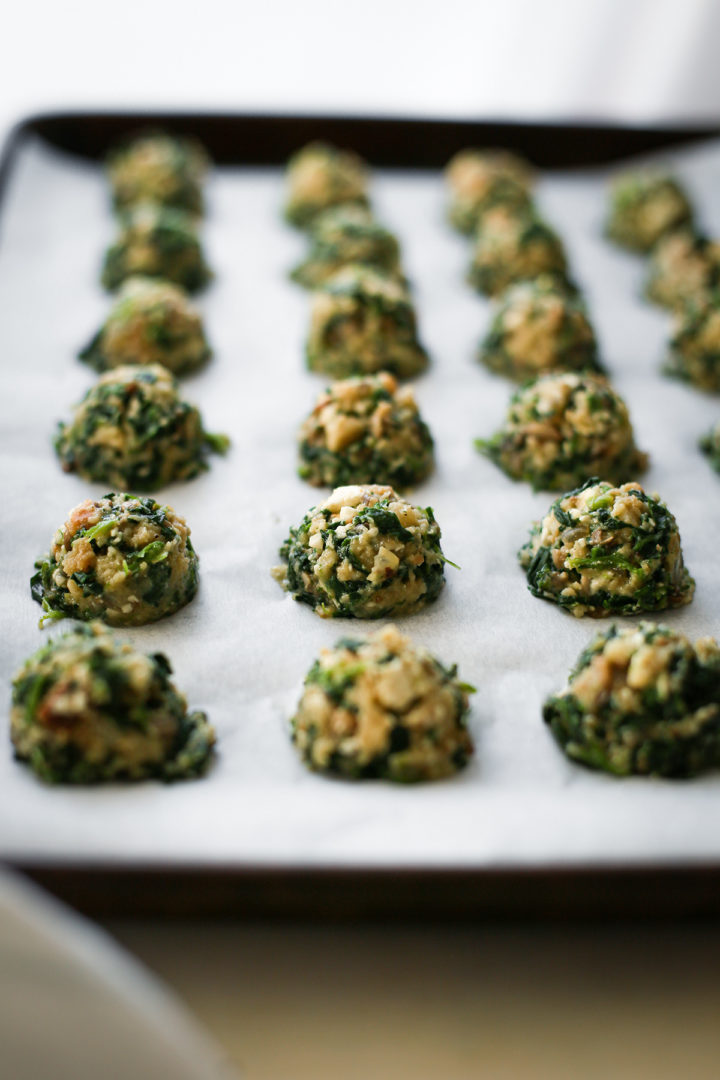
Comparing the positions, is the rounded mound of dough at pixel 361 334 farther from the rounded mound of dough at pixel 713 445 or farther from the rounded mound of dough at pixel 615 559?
the rounded mound of dough at pixel 615 559

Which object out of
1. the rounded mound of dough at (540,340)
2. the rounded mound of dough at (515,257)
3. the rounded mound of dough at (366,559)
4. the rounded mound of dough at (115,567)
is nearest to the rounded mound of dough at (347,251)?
the rounded mound of dough at (515,257)

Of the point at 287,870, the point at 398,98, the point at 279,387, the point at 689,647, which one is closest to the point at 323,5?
the point at 398,98

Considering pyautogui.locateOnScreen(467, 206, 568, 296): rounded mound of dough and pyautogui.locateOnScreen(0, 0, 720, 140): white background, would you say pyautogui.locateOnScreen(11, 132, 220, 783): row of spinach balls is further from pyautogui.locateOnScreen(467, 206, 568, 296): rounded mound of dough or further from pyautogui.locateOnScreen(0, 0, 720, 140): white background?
pyautogui.locateOnScreen(0, 0, 720, 140): white background

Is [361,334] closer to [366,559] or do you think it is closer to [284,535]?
[284,535]

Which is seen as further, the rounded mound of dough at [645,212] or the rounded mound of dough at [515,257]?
the rounded mound of dough at [645,212]

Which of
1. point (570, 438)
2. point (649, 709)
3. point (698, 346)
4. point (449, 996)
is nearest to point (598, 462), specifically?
point (570, 438)

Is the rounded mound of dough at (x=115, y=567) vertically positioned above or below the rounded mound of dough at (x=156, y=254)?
below
